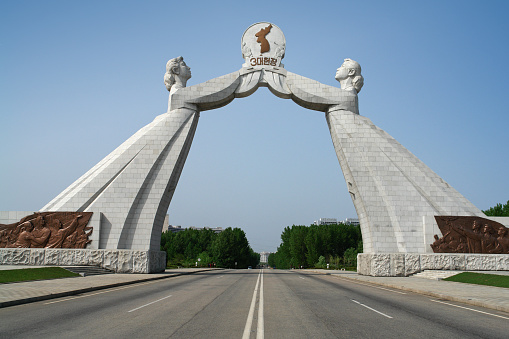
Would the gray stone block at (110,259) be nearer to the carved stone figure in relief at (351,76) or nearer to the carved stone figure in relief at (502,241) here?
the carved stone figure in relief at (351,76)

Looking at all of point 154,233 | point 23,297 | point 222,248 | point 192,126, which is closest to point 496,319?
point 23,297

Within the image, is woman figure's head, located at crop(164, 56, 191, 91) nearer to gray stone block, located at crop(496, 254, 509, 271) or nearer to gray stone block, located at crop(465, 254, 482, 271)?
gray stone block, located at crop(465, 254, 482, 271)

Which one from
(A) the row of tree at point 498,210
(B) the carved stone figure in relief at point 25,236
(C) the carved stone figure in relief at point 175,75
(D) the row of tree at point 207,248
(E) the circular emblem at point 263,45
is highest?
(E) the circular emblem at point 263,45

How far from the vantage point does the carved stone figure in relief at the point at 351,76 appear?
2747 centimetres

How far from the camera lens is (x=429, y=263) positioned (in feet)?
74.3

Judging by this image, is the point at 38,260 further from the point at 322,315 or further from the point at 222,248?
the point at 222,248

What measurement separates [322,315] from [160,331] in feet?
11.0

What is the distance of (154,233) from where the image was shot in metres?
24.6

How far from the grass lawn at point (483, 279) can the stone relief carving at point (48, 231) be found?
1947cm

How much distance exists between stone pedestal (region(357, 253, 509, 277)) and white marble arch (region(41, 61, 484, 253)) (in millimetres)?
664

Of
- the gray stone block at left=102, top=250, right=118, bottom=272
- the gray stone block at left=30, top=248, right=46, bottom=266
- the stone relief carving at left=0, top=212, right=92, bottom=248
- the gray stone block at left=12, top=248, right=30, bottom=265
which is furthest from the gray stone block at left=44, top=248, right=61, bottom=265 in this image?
the gray stone block at left=102, top=250, right=118, bottom=272

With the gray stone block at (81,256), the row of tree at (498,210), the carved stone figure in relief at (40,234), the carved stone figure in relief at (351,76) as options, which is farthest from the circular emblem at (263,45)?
the row of tree at (498,210)

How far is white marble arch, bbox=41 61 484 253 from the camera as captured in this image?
23.7 m

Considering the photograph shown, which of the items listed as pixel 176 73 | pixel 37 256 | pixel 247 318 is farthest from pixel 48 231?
pixel 247 318
